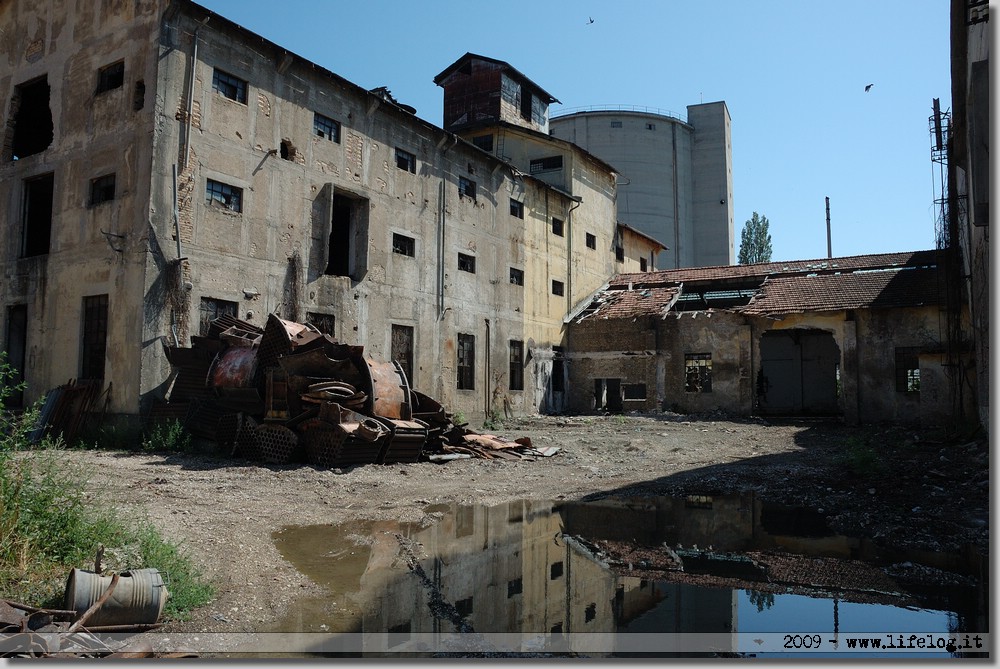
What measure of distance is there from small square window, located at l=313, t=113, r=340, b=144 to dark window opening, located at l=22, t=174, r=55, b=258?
19.9 ft

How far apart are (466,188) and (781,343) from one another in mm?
15253

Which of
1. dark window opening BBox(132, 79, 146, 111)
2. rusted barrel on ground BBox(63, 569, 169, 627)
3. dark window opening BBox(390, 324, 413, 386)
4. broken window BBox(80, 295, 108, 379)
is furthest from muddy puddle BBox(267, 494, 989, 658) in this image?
dark window opening BBox(390, 324, 413, 386)

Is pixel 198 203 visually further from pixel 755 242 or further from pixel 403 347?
pixel 755 242

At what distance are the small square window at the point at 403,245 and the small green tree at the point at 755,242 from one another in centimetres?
3399

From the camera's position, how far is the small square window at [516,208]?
2391cm

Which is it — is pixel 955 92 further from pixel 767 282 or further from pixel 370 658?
pixel 370 658

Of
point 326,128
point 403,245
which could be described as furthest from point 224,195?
point 403,245

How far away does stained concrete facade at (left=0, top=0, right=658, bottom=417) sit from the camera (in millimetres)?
13430

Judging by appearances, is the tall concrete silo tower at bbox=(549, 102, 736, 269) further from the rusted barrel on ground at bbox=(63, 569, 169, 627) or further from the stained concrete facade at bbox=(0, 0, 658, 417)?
the rusted barrel on ground at bbox=(63, 569, 169, 627)

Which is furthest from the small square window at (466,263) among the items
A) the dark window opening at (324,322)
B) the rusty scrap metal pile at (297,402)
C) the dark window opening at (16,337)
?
the dark window opening at (16,337)

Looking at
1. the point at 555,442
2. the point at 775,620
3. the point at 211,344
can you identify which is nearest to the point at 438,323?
the point at 555,442

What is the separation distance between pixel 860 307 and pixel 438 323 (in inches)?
521

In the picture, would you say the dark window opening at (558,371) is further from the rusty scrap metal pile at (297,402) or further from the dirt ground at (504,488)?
the rusty scrap metal pile at (297,402)

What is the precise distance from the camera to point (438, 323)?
1991cm
